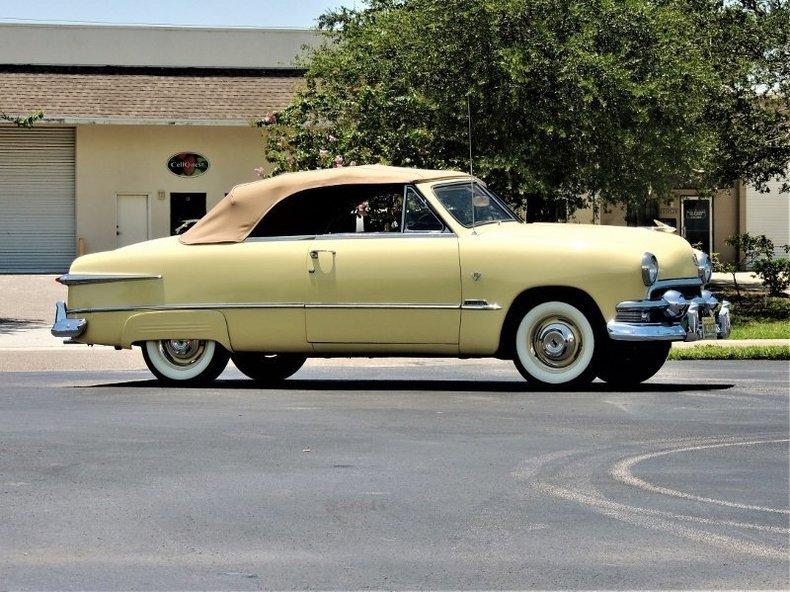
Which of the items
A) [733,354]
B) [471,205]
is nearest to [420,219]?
[471,205]

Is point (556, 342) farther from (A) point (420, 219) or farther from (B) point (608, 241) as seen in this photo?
(A) point (420, 219)

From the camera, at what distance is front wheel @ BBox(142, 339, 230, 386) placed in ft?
46.4

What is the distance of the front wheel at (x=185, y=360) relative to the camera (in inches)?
557

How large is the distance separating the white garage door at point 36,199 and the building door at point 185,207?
279 centimetres

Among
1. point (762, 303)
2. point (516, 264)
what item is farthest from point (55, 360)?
point (762, 303)

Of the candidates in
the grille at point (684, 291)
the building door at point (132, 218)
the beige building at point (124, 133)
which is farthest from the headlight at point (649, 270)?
the building door at point (132, 218)

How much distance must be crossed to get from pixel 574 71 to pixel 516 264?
14269mm

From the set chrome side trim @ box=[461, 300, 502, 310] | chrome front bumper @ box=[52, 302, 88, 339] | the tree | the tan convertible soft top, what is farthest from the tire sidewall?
the tree

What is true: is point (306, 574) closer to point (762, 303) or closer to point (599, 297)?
point (599, 297)

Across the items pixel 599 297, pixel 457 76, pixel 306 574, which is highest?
pixel 457 76

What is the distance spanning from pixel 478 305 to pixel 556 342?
0.75 metres

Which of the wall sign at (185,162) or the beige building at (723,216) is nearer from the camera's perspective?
the wall sign at (185,162)

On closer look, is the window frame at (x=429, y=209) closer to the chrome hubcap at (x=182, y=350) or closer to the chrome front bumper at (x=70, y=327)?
the chrome hubcap at (x=182, y=350)

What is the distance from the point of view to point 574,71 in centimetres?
2673
